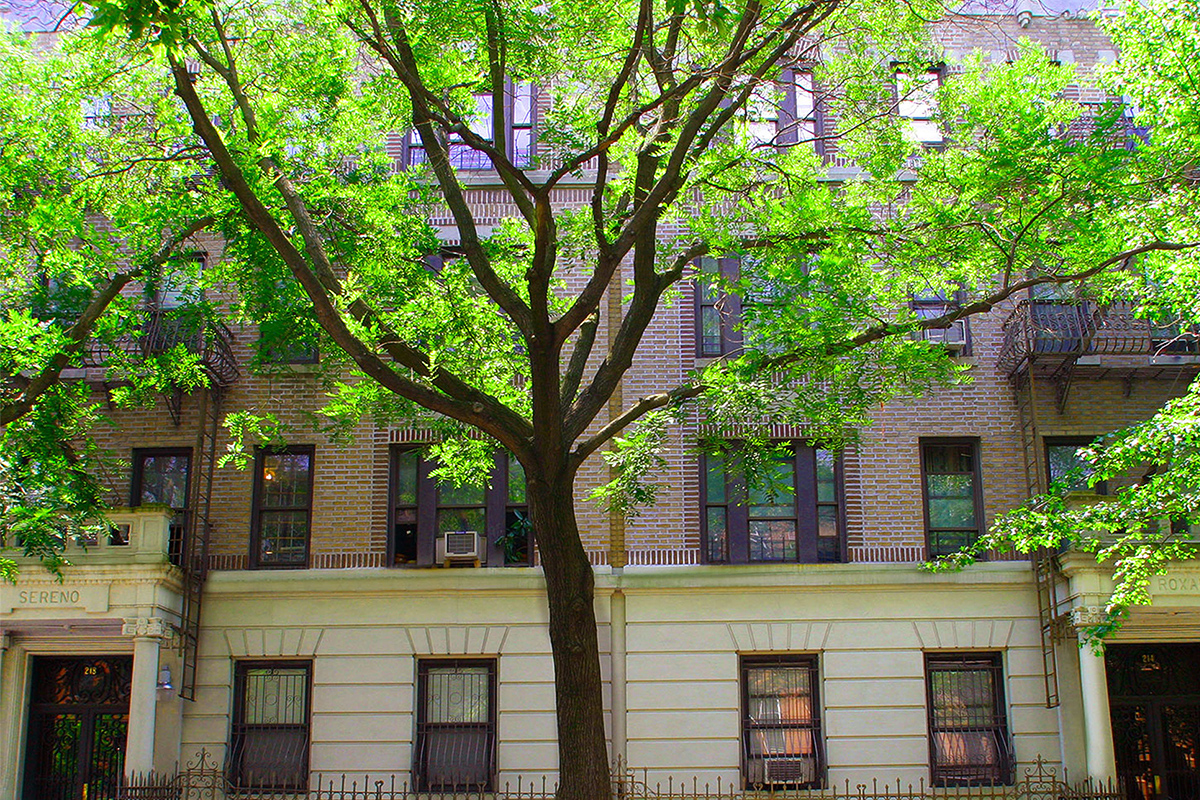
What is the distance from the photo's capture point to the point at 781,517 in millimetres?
18188

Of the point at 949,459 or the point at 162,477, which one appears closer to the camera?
the point at 949,459

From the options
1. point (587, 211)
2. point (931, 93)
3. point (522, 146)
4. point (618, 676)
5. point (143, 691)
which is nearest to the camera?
point (587, 211)

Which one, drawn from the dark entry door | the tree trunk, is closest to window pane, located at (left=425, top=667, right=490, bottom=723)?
the dark entry door

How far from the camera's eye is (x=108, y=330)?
49.1 ft

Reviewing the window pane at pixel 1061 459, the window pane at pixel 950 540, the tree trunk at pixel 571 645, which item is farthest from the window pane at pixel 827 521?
the tree trunk at pixel 571 645

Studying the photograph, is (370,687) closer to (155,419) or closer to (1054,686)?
(155,419)

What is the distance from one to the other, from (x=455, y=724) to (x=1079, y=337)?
11.3 metres

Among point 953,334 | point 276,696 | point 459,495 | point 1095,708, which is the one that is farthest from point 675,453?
point 276,696

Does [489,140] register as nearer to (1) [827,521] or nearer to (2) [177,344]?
(2) [177,344]

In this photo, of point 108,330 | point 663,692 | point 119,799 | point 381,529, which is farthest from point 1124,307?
point 119,799

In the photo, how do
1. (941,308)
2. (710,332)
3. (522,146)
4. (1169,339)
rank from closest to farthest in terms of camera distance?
(1169,339) < (710,332) < (941,308) < (522,146)

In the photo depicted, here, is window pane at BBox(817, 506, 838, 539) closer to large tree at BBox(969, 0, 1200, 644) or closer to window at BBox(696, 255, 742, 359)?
window at BBox(696, 255, 742, 359)

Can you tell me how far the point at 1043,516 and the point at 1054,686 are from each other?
4.27 meters

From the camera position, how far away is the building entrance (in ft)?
57.3
